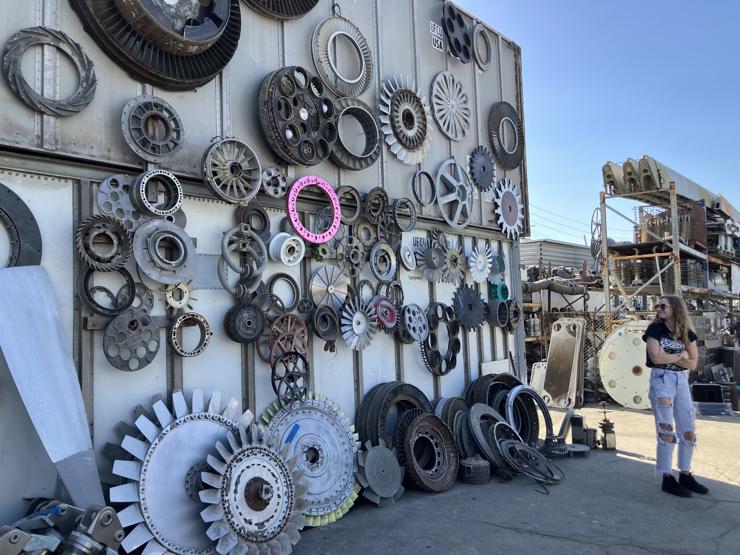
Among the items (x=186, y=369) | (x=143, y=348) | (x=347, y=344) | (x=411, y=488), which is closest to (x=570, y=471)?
(x=411, y=488)

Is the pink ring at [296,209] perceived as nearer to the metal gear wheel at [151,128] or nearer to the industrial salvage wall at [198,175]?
the industrial salvage wall at [198,175]

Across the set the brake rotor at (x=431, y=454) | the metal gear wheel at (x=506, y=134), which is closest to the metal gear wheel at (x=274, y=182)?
the brake rotor at (x=431, y=454)

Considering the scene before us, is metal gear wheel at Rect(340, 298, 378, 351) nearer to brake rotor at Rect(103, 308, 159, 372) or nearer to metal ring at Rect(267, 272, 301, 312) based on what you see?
metal ring at Rect(267, 272, 301, 312)

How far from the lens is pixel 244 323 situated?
163 inches

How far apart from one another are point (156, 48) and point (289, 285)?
1969mm

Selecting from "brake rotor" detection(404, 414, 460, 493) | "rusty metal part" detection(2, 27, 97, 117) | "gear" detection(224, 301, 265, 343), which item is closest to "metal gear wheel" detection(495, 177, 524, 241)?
"brake rotor" detection(404, 414, 460, 493)

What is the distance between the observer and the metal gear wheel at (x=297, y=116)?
4.42 metres

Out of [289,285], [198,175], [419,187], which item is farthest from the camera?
[419,187]

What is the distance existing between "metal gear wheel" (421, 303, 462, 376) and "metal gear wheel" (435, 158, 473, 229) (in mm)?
1047

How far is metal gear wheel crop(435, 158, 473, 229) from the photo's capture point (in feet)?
20.9

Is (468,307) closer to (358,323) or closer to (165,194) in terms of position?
(358,323)

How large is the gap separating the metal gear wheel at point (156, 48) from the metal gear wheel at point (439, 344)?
3.24m

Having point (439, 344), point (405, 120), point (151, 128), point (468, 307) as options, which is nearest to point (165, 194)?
point (151, 128)

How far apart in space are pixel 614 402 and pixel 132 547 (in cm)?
864
